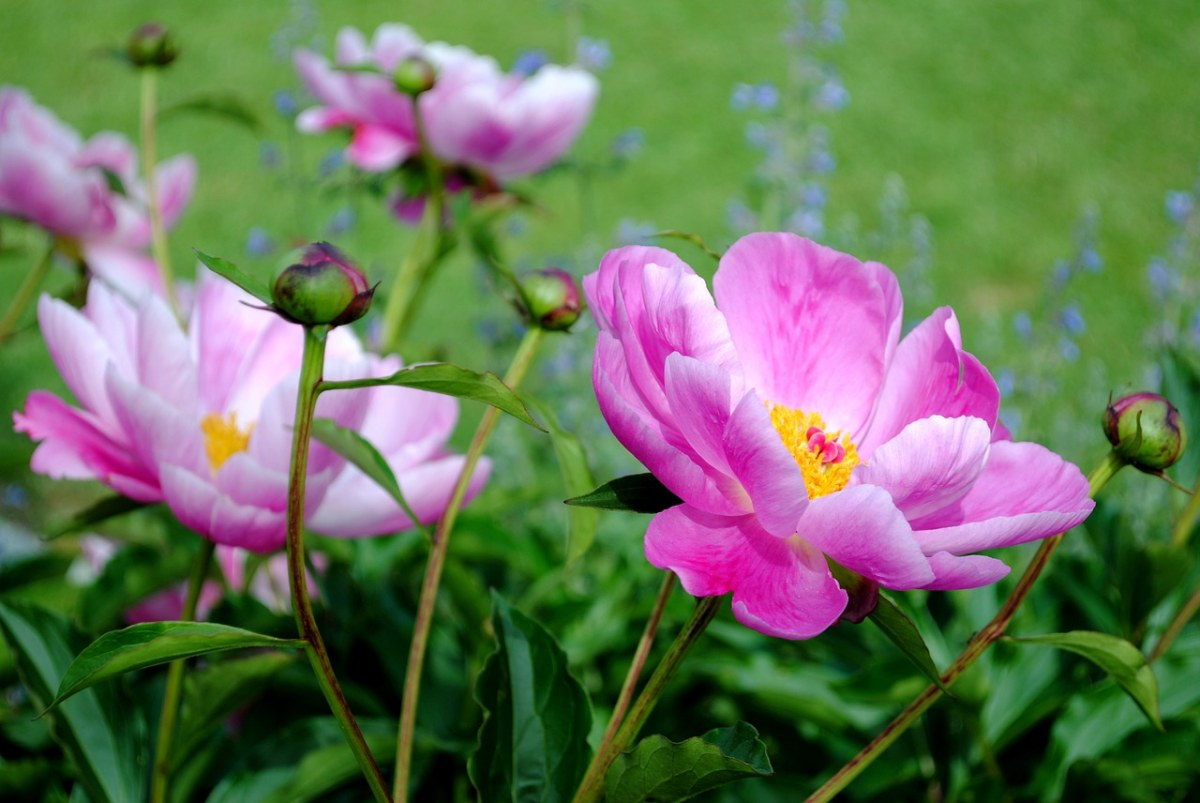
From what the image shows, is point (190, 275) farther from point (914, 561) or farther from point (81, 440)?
point (914, 561)

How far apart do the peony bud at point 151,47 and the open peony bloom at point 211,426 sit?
29 cm

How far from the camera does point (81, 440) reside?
718 millimetres

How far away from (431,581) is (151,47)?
600 millimetres

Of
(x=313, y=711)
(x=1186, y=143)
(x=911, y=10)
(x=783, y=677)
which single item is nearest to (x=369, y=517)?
(x=313, y=711)

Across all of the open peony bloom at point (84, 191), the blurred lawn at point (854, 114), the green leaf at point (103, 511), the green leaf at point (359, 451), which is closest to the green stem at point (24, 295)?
the open peony bloom at point (84, 191)

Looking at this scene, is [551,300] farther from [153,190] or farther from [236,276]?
[153,190]

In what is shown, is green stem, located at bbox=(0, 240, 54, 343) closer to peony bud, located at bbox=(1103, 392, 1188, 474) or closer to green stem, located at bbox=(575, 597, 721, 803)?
green stem, located at bbox=(575, 597, 721, 803)

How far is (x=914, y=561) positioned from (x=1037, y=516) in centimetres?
6

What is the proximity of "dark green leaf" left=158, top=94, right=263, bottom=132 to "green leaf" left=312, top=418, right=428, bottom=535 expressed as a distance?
1.76ft

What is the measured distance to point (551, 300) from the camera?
2.17ft

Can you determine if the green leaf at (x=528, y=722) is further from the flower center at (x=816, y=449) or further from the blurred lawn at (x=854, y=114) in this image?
the blurred lawn at (x=854, y=114)

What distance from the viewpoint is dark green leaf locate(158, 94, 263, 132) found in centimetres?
106

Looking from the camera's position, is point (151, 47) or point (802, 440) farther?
point (151, 47)

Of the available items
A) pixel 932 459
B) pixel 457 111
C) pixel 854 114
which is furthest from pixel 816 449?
pixel 854 114
